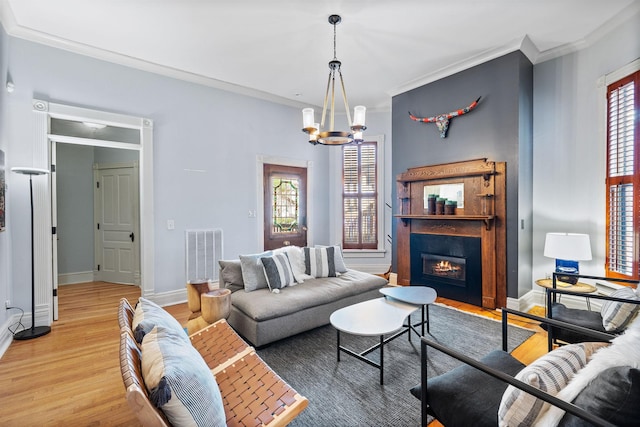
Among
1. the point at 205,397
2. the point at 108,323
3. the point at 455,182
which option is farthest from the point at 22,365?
the point at 455,182

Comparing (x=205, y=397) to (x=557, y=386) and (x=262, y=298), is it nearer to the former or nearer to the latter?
(x=557, y=386)

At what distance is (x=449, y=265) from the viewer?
161 inches

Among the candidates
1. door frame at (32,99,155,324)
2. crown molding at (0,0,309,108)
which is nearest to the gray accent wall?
crown molding at (0,0,309,108)

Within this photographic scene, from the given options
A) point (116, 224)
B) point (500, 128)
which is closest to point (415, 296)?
point (500, 128)

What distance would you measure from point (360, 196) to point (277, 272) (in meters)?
3.02

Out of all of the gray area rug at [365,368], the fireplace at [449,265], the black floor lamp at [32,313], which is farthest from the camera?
the fireplace at [449,265]

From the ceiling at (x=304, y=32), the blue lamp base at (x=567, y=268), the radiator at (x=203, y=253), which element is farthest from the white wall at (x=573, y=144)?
the radiator at (x=203, y=253)

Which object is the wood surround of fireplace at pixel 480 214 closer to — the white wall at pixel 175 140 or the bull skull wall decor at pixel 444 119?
the bull skull wall decor at pixel 444 119

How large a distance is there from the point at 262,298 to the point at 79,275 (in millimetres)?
4441

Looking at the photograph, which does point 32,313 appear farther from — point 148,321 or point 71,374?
point 148,321

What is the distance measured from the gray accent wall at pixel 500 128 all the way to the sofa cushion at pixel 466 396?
250 cm

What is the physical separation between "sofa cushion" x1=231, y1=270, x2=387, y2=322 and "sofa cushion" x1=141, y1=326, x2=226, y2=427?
4.91ft

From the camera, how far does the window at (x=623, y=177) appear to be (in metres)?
2.83

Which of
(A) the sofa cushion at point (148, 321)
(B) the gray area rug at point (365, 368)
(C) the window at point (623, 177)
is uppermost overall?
(C) the window at point (623, 177)
